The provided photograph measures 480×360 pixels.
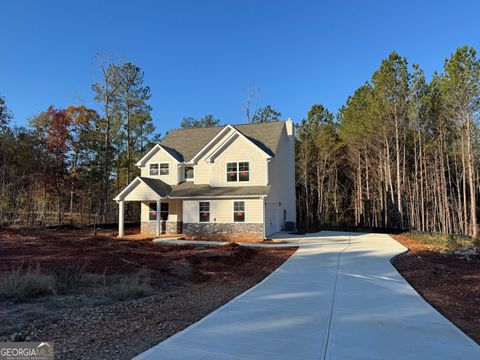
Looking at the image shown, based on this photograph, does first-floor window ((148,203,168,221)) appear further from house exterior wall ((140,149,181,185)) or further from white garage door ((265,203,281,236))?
white garage door ((265,203,281,236))

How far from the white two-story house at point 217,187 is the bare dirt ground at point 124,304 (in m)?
8.25

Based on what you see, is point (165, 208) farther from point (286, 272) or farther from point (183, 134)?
point (286, 272)

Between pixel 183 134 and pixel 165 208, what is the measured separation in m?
7.39

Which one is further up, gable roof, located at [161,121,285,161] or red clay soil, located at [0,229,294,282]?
gable roof, located at [161,121,285,161]

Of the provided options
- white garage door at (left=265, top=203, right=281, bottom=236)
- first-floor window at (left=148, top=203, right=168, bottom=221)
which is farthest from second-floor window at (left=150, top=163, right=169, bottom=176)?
white garage door at (left=265, top=203, right=281, bottom=236)

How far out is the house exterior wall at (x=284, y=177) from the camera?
2391 centimetres

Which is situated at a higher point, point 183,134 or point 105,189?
point 183,134

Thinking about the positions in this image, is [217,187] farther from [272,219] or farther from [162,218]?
[162,218]

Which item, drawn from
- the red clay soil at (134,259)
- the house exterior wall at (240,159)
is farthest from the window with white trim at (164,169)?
the red clay soil at (134,259)

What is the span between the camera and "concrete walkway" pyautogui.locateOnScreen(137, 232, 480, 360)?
4.06m

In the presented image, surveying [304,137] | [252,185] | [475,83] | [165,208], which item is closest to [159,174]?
[165,208]

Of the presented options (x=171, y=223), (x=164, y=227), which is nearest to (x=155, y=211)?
(x=164, y=227)

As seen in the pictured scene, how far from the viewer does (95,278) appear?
8.50m

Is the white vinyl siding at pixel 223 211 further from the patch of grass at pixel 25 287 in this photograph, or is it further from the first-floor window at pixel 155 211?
the patch of grass at pixel 25 287
